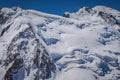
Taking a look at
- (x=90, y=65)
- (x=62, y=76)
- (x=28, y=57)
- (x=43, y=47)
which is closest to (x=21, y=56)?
(x=28, y=57)

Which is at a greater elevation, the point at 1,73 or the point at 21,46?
the point at 21,46

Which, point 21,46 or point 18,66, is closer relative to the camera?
point 18,66

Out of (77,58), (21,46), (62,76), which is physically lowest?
(62,76)

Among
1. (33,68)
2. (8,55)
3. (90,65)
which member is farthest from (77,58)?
(8,55)

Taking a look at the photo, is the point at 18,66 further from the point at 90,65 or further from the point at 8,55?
the point at 90,65

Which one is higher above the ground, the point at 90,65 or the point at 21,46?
the point at 21,46

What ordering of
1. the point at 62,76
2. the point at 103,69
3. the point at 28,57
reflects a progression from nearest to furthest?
the point at 62,76 → the point at 28,57 → the point at 103,69

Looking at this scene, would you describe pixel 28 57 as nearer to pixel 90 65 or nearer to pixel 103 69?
pixel 90 65

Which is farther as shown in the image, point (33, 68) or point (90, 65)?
point (90, 65)

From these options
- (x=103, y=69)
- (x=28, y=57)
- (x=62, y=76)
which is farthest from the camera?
(x=103, y=69)
